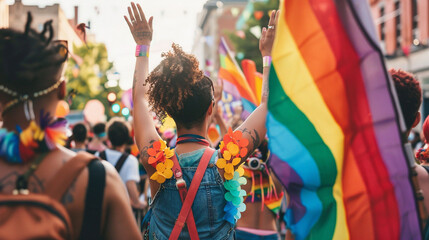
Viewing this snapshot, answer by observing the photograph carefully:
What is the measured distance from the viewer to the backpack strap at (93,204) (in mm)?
1771

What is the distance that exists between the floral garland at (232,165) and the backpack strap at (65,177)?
977 millimetres

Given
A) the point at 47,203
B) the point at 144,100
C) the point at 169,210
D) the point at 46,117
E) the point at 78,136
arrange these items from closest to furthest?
the point at 47,203 < the point at 46,117 < the point at 169,210 < the point at 144,100 < the point at 78,136

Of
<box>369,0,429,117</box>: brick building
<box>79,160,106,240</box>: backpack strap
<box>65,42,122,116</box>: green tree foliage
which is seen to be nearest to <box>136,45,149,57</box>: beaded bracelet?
<box>79,160,106,240</box>: backpack strap

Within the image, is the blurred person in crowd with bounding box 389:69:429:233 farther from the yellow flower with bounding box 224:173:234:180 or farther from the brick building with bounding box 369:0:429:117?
the brick building with bounding box 369:0:429:117

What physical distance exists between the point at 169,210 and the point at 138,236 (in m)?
0.67

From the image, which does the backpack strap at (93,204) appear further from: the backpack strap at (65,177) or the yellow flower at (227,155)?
the yellow flower at (227,155)

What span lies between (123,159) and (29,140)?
12.3 ft

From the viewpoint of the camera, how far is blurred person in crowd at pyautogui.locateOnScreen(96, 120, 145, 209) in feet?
17.9

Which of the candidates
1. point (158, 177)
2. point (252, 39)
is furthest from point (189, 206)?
point (252, 39)

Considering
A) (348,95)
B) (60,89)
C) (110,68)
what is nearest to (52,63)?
(60,89)

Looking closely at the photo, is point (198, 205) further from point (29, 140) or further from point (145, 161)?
point (29, 140)

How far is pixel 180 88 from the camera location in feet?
8.57

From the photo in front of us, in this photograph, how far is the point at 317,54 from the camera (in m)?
1.94

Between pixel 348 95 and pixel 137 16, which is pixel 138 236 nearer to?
pixel 348 95
